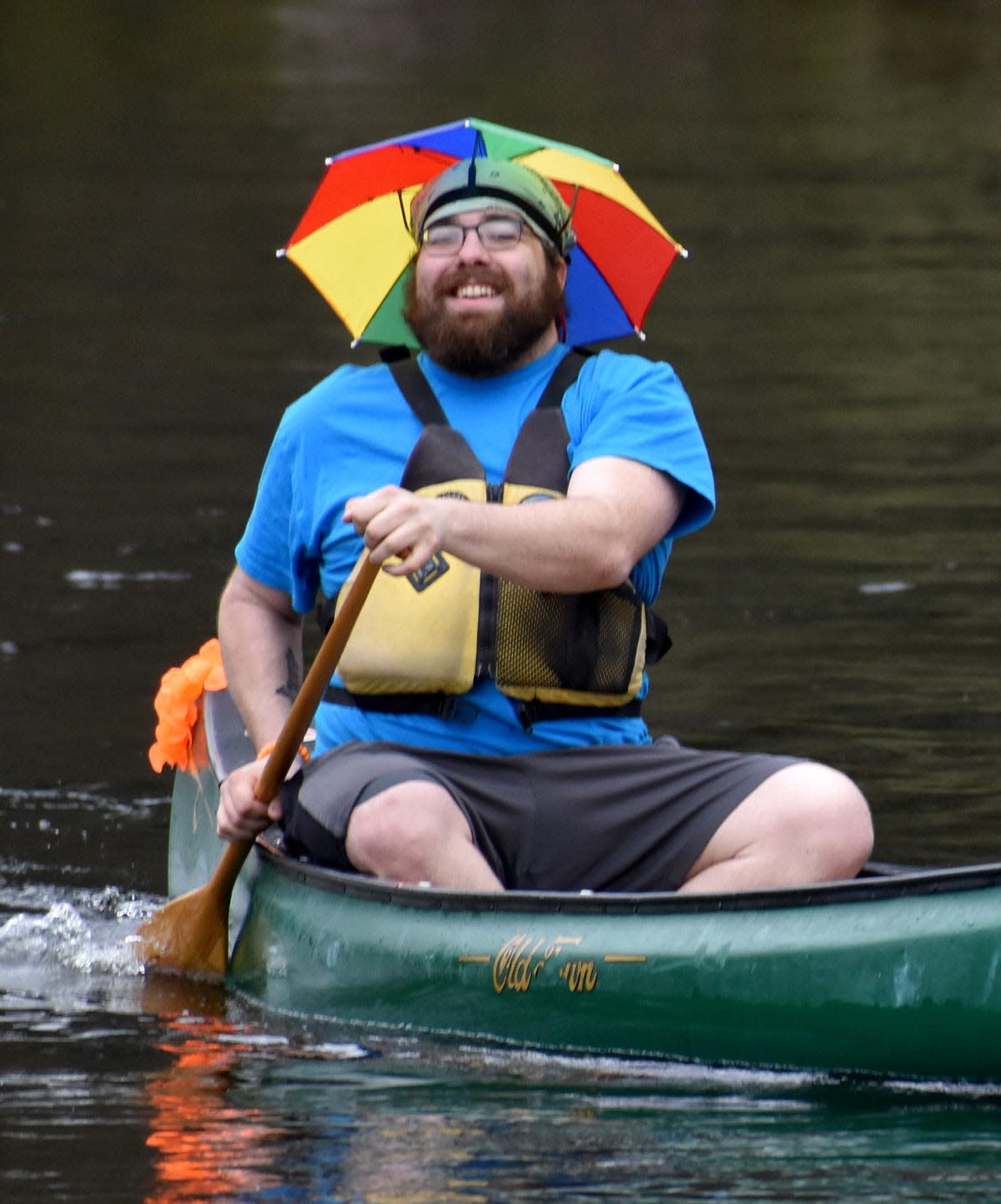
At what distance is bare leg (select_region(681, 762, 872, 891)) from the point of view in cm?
432

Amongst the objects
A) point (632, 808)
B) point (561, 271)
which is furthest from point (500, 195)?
point (632, 808)

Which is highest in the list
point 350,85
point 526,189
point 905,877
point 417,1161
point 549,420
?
point 350,85

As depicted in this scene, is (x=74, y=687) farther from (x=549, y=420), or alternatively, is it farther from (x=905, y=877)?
(x=905, y=877)

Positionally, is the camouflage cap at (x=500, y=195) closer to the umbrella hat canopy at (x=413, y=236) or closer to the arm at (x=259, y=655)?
the umbrella hat canopy at (x=413, y=236)

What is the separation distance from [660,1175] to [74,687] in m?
3.60

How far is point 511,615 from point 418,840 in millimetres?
402

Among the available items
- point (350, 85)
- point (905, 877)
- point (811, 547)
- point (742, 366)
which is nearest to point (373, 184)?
point (905, 877)

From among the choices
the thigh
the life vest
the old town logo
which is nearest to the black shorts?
the thigh

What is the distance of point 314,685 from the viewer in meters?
4.47

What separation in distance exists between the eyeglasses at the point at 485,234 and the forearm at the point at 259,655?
0.71m

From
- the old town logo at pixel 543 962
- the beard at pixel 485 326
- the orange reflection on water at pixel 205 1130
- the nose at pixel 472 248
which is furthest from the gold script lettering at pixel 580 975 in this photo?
the nose at pixel 472 248

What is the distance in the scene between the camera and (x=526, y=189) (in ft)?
15.2

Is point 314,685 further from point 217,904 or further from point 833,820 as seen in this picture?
point 833,820

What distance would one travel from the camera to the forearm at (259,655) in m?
4.88
